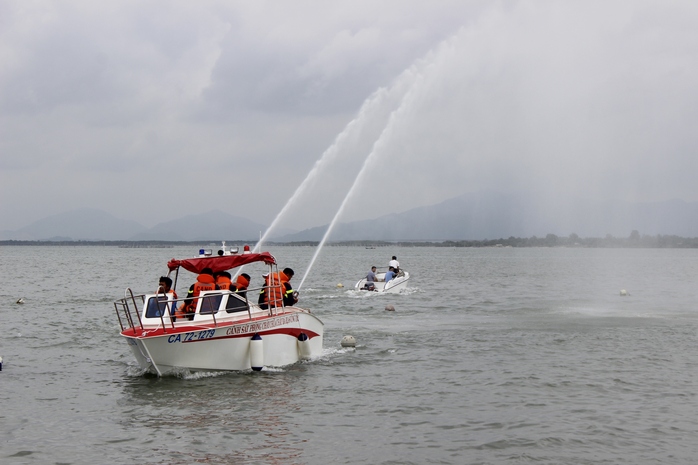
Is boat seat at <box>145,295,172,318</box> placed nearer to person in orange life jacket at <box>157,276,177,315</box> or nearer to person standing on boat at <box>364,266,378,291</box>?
person in orange life jacket at <box>157,276,177,315</box>

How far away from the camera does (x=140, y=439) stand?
14719 millimetres

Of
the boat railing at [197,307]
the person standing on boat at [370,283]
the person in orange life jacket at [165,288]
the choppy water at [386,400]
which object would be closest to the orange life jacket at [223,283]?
the boat railing at [197,307]

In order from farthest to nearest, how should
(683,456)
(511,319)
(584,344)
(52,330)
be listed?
1. (511,319)
2. (52,330)
3. (584,344)
4. (683,456)

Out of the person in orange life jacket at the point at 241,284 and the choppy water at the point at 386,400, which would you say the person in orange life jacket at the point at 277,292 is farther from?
the choppy water at the point at 386,400

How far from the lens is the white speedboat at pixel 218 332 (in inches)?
770

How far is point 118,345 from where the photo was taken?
2730 centimetres

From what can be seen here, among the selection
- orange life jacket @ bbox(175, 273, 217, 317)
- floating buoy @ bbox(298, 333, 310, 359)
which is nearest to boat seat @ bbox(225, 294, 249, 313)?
orange life jacket @ bbox(175, 273, 217, 317)

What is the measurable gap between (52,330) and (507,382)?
20536mm

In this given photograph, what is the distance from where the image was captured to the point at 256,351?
20.8 m

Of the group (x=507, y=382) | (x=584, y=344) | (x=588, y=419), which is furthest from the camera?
(x=584, y=344)

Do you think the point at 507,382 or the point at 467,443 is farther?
the point at 507,382

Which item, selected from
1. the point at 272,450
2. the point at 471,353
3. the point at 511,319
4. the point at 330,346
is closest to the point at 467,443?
the point at 272,450

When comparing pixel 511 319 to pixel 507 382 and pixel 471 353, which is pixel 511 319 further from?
pixel 507 382

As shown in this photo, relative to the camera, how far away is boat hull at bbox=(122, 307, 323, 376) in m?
19.4
